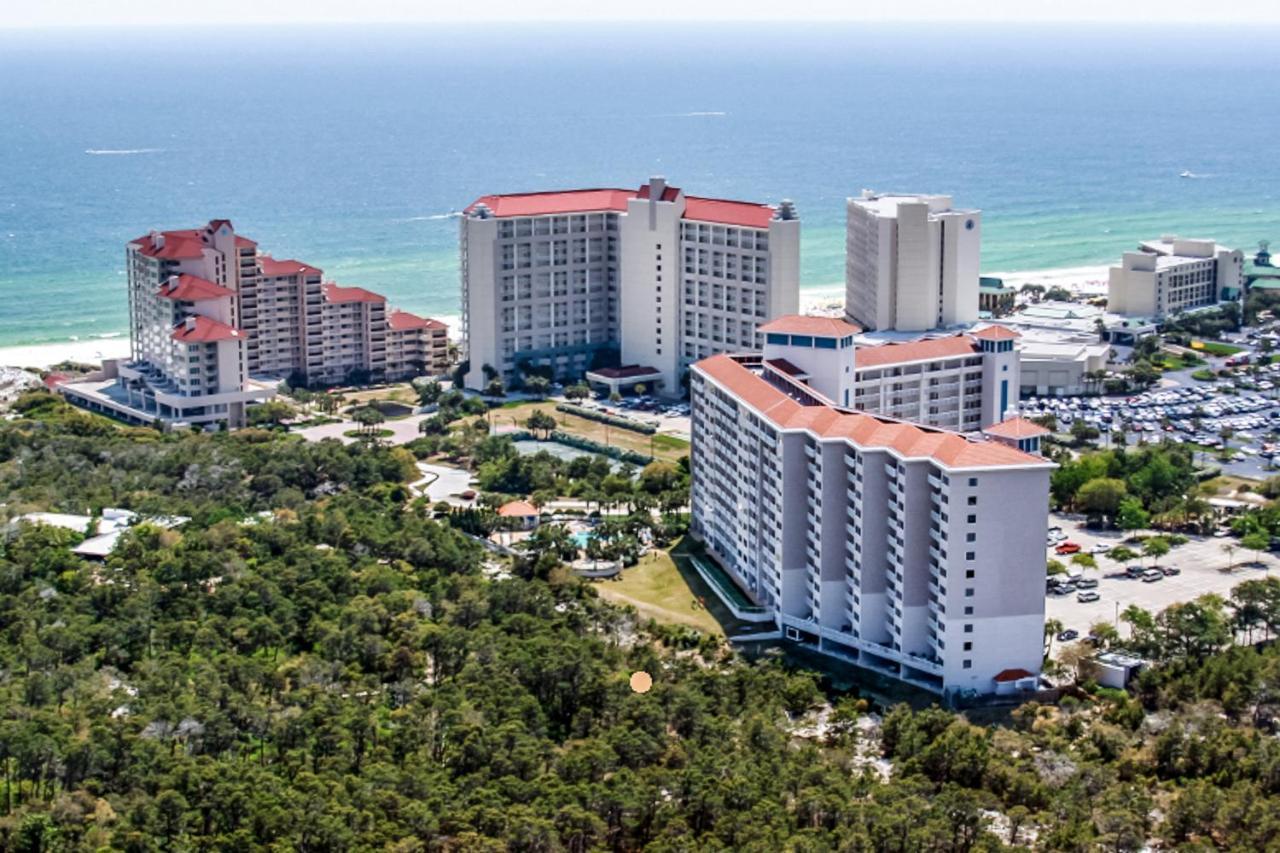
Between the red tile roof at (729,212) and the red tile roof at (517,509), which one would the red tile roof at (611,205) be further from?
the red tile roof at (517,509)

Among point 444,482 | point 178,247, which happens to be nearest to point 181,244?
point 178,247

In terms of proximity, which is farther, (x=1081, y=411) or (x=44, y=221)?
(x=44, y=221)

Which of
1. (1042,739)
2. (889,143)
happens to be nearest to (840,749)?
(1042,739)

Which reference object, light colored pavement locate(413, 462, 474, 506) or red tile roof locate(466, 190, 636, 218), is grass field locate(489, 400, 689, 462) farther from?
red tile roof locate(466, 190, 636, 218)

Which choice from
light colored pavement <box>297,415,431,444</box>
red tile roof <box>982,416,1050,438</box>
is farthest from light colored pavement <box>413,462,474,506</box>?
red tile roof <box>982,416,1050,438</box>

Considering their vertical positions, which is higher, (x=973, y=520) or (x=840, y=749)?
(x=973, y=520)

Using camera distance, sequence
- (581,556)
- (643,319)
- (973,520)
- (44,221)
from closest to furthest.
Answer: (973,520), (581,556), (643,319), (44,221)

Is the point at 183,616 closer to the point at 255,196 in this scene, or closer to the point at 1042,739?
the point at 1042,739

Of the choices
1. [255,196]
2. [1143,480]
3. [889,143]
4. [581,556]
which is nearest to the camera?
[581,556]
